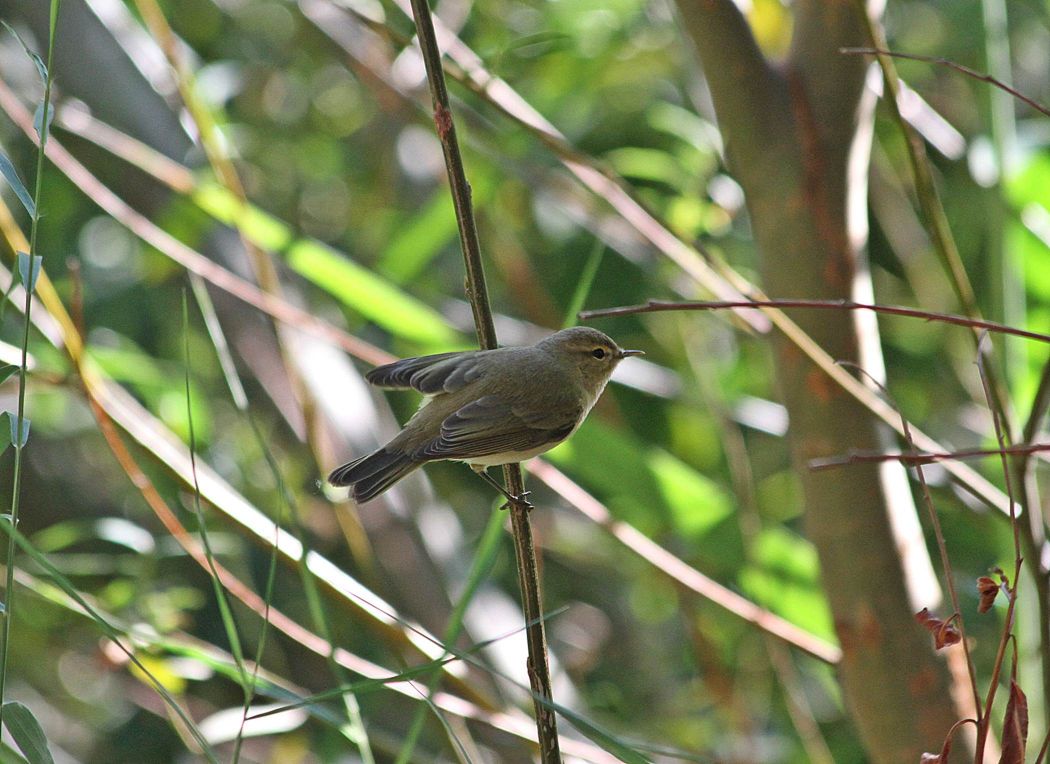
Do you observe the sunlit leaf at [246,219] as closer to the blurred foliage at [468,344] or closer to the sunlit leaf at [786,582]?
the blurred foliage at [468,344]

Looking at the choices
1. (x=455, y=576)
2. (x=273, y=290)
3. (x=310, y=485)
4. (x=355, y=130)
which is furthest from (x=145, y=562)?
(x=355, y=130)

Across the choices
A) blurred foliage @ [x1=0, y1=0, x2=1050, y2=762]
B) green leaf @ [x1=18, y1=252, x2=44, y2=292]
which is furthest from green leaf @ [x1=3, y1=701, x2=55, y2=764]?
blurred foliage @ [x1=0, y1=0, x2=1050, y2=762]

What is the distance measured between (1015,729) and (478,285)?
→ 0.73 metres

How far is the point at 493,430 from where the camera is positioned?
6.56ft

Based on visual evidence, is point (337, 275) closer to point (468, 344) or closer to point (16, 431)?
point (468, 344)

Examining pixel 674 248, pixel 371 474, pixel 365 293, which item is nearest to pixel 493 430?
pixel 371 474

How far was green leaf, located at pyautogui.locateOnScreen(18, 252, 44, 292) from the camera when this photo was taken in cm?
93

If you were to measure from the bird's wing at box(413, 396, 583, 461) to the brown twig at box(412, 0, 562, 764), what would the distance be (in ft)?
1.96

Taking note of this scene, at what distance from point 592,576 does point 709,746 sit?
3.62 feet

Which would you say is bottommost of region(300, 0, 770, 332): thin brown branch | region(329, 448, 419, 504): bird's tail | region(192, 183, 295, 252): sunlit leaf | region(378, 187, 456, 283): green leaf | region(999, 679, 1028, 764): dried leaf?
region(999, 679, 1028, 764): dried leaf

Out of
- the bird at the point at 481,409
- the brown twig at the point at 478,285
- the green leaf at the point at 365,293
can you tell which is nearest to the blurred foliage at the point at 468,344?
the green leaf at the point at 365,293

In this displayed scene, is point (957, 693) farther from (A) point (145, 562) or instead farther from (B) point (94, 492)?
(B) point (94, 492)

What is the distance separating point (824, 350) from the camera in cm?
179

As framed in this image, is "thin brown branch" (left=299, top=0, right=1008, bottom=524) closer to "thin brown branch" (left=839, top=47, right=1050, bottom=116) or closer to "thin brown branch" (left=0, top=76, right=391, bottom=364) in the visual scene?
"thin brown branch" (left=839, top=47, right=1050, bottom=116)
